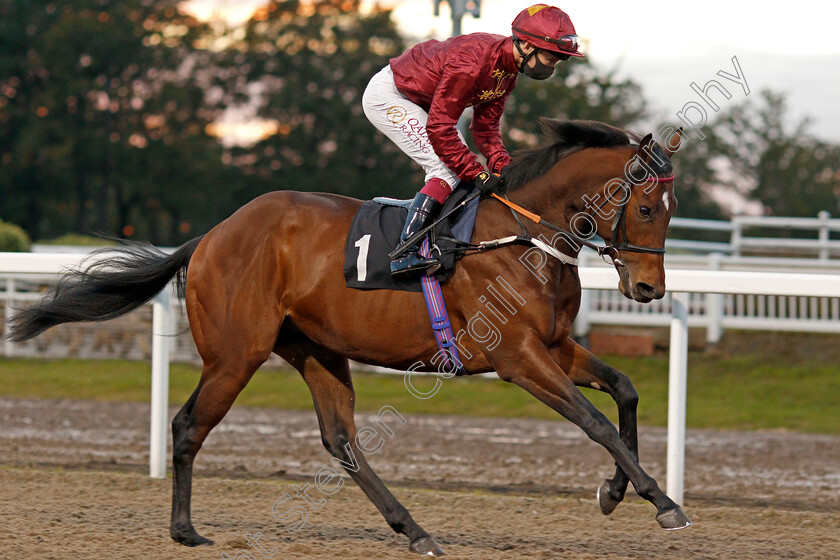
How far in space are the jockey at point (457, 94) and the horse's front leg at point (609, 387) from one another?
0.65 metres

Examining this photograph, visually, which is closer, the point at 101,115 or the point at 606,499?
the point at 606,499

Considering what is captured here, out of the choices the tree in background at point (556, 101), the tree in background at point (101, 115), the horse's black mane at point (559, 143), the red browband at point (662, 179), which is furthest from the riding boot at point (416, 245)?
the tree in background at point (101, 115)

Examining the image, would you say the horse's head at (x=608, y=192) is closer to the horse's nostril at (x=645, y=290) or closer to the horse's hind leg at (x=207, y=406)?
the horse's nostril at (x=645, y=290)

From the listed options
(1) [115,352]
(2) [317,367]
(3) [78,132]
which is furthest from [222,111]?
(2) [317,367]

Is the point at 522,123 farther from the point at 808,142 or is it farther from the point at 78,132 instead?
the point at 78,132

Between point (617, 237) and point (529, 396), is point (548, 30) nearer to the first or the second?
point (617, 237)

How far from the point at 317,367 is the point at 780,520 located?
7.75 ft

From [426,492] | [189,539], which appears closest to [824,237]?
[426,492]

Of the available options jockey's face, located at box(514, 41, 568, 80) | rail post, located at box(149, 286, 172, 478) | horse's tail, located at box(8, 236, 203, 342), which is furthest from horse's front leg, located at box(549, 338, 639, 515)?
rail post, located at box(149, 286, 172, 478)

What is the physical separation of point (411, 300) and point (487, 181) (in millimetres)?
568

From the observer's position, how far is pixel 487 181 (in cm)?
396

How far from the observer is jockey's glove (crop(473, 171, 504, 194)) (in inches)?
155

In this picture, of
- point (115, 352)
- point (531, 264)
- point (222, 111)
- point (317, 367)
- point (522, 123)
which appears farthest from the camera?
point (222, 111)

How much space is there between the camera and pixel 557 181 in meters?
3.95
